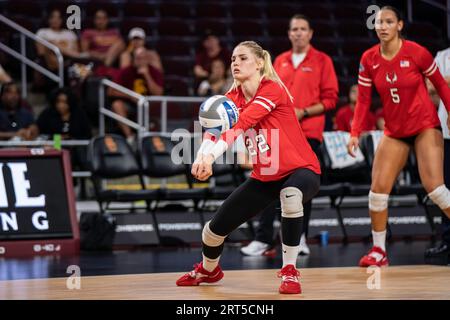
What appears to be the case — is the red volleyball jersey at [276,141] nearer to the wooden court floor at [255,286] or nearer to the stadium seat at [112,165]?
the wooden court floor at [255,286]

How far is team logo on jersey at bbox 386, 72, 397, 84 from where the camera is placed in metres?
7.86

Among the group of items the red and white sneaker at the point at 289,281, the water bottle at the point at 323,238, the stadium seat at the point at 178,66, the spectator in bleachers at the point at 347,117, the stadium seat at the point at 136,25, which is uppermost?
the stadium seat at the point at 136,25

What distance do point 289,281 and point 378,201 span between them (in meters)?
2.02

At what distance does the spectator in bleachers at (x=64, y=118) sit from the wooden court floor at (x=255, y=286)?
479 centimetres

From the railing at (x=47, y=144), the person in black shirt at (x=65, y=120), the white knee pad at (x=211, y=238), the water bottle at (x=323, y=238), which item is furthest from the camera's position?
the person in black shirt at (x=65, y=120)

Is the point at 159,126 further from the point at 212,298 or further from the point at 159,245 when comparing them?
the point at 212,298

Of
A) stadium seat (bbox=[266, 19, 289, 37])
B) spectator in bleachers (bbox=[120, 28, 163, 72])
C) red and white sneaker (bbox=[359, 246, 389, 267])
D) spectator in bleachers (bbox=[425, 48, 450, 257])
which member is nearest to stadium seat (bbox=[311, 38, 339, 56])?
stadium seat (bbox=[266, 19, 289, 37])

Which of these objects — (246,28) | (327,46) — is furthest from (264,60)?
(246,28)

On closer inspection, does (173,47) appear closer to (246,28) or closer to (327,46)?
(246,28)

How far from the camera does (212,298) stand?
6.00 m

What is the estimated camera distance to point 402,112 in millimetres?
7875

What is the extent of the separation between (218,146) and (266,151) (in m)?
0.53

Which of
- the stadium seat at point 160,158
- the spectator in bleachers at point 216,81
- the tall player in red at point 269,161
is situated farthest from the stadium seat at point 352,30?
the tall player in red at point 269,161

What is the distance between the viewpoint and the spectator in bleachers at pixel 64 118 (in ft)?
39.2
